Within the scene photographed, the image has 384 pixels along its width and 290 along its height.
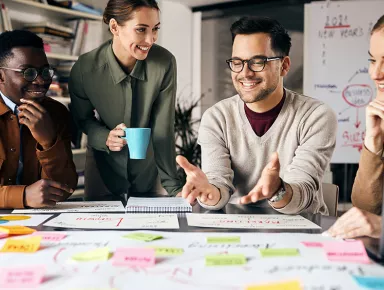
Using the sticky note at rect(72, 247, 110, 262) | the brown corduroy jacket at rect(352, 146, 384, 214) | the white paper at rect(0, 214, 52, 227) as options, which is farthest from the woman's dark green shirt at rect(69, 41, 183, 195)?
the sticky note at rect(72, 247, 110, 262)

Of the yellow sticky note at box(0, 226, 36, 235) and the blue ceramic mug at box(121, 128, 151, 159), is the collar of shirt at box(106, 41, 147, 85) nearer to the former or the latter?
the blue ceramic mug at box(121, 128, 151, 159)

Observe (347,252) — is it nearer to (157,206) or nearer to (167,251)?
(167,251)

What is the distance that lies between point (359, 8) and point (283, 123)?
2526 millimetres

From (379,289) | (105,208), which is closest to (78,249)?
(105,208)

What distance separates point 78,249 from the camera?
0.95 m

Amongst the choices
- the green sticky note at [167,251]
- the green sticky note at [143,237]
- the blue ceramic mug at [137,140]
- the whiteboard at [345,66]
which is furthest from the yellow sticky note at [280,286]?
the whiteboard at [345,66]

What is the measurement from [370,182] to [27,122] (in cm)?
119

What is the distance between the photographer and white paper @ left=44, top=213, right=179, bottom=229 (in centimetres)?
116

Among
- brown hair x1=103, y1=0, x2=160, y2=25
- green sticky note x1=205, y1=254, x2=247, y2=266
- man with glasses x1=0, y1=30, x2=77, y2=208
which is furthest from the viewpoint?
brown hair x1=103, y1=0, x2=160, y2=25

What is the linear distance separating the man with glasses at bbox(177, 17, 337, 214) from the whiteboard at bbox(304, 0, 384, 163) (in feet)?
6.99

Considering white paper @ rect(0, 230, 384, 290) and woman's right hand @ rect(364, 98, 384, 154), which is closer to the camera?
white paper @ rect(0, 230, 384, 290)

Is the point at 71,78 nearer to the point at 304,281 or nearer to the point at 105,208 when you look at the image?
the point at 105,208

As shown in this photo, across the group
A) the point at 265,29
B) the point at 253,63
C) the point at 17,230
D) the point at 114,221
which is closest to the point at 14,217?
the point at 17,230

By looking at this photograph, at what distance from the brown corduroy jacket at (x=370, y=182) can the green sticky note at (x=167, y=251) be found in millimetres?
733
